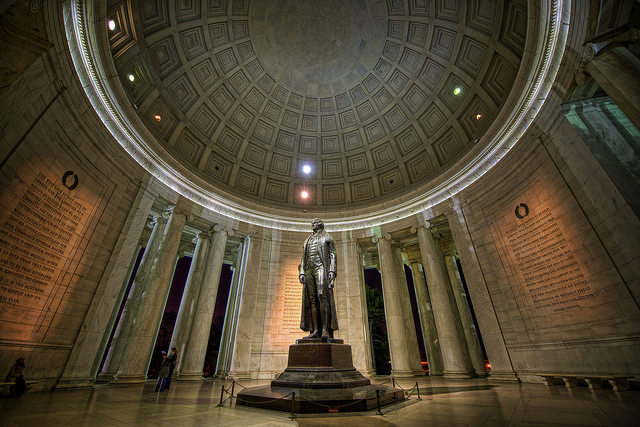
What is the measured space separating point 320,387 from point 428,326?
1349cm

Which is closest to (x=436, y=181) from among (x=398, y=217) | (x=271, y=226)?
(x=398, y=217)

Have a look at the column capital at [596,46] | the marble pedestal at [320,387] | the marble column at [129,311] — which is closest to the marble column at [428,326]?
the marble pedestal at [320,387]

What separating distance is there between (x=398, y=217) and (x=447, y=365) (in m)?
8.03

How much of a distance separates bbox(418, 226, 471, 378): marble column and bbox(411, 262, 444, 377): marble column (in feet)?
8.25

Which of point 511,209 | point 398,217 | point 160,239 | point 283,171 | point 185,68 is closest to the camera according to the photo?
point 511,209

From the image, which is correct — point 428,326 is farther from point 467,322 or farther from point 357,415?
point 357,415

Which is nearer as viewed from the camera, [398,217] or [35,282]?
[35,282]

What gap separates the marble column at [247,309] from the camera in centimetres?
1294

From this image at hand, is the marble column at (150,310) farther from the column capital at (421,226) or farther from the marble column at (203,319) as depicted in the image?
the column capital at (421,226)

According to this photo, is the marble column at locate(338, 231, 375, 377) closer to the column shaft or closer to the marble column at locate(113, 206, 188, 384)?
the column shaft

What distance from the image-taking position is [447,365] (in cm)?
1196

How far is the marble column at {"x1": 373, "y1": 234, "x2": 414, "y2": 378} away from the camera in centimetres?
1328

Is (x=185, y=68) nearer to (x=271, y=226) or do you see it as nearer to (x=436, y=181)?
(x=271, y=226)

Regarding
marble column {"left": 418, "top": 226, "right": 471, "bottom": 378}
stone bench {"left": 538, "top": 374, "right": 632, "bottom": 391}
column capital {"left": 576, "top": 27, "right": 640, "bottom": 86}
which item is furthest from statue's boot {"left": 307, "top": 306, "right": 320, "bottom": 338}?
column capital {"left": 576, "top": 27, "right": 640, "bottom": 86}
